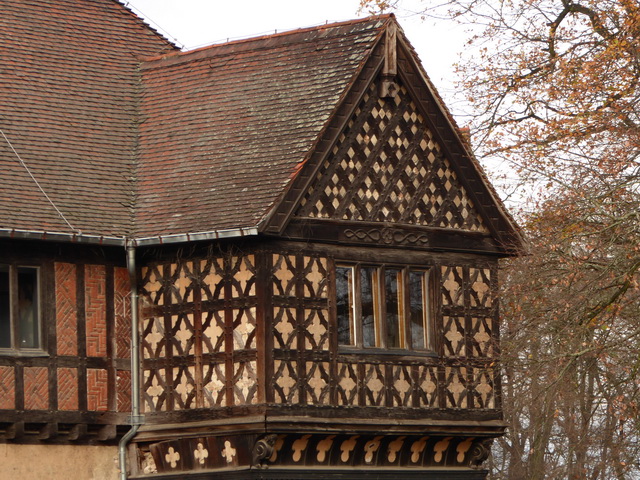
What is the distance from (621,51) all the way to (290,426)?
809cm

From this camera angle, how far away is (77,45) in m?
28.9

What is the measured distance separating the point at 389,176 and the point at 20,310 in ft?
18.8

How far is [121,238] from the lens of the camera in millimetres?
25172

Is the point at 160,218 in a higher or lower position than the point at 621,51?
lower

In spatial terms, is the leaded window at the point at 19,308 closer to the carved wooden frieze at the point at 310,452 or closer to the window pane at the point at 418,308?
the carved wooden frieze at the point at 310,452

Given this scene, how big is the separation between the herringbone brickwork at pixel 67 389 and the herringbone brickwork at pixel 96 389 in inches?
8.9

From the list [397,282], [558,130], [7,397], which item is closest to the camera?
[7,397]

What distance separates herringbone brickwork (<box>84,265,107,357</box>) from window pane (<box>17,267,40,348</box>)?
2.47 ft

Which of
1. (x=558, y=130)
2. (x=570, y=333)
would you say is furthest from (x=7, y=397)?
(x=558, y=130)

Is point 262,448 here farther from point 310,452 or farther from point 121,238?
point 121,238

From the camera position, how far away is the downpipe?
83.1 ft

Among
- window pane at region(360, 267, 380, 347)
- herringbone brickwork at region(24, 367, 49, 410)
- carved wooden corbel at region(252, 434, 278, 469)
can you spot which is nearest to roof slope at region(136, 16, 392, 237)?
window pane at region(360, 267, 380, 347)

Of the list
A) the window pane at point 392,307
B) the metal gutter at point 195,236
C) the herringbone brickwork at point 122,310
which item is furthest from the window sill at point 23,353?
the window pane at point 392,307

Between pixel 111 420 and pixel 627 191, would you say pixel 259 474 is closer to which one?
pixel 111 420
